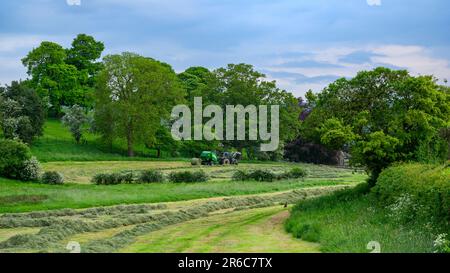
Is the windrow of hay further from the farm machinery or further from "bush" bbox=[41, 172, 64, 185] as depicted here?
the farm machinery

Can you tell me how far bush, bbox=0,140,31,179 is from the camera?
43531 mm

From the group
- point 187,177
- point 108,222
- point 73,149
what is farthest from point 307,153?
point 108,222

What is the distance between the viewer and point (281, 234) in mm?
22766

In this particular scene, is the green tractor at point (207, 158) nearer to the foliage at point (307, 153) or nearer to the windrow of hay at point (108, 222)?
the foliage at point (307, 153)

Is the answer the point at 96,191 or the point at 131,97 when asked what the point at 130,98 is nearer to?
the point at 131,97

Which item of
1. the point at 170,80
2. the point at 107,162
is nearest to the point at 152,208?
A: the point at 107,162

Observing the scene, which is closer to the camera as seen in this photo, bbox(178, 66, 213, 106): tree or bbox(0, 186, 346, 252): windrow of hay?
bbox(0, 186, 346, 252): windrow of hay

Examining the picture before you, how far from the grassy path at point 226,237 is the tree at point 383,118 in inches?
188

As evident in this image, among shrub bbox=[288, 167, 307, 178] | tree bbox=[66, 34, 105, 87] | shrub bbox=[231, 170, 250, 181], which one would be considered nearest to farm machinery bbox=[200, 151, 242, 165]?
shrub bbox=[288, 167, 307, 178]

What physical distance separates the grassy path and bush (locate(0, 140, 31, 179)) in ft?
65.7
